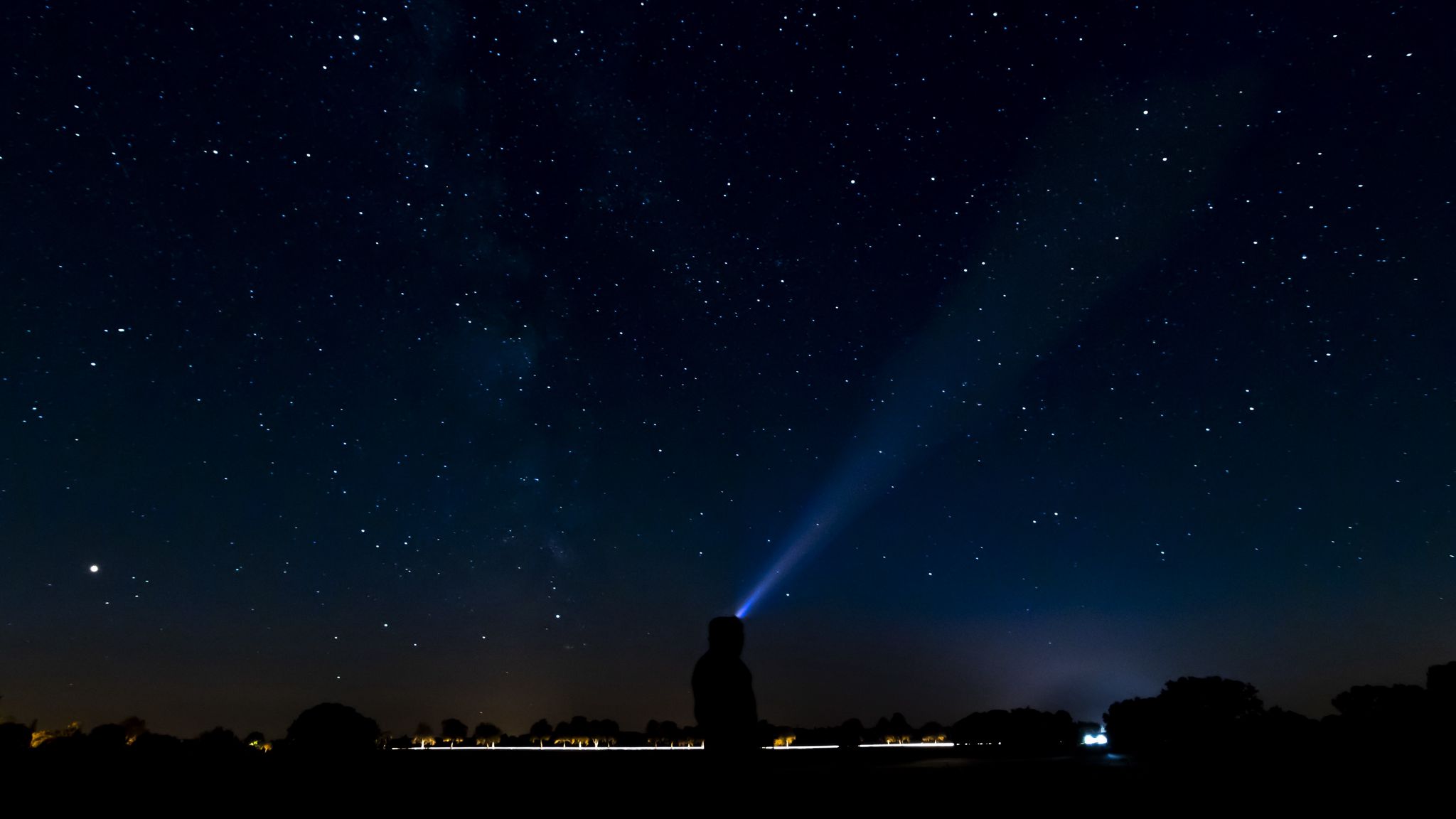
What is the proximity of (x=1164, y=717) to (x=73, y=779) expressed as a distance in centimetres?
3026

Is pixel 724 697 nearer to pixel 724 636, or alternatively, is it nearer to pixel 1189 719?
pixel 724 636

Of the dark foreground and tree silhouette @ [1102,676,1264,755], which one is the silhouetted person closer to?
the dark foreground

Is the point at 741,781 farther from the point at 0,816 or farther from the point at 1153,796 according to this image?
the point at 0,816

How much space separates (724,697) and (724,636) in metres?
0.59

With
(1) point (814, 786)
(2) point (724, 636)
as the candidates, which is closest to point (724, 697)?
(2) point (724, 636)

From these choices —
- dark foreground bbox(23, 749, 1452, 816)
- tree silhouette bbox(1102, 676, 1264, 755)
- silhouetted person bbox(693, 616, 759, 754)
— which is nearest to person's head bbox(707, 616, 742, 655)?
silhouetted person bbox(693, 616, 759, 754)

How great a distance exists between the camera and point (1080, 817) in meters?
5.48

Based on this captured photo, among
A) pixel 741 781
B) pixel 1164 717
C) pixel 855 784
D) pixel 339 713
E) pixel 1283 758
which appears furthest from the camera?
pixel 339 713

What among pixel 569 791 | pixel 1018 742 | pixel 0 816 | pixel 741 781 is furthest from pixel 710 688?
pixel 1018 742

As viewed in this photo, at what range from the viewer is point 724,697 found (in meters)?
6.74

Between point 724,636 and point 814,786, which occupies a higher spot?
point 724,636

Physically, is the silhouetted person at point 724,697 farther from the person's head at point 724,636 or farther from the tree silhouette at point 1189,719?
the tree silhouette at point 1189,719

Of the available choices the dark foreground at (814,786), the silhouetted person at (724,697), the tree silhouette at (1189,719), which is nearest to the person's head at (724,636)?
the silhouetted person at (724,697)

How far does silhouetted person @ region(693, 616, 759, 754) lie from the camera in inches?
261
